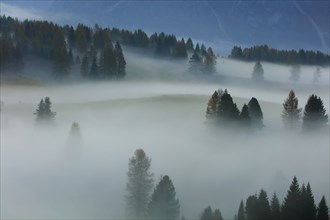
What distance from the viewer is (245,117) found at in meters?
109

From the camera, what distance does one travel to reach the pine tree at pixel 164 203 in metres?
85.2

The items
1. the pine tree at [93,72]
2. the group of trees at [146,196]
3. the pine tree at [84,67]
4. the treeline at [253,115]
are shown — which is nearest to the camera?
the group of trees at [146,196]

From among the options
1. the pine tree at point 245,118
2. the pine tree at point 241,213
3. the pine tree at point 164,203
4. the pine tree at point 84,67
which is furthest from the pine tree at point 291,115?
the pine tree at point 84,67

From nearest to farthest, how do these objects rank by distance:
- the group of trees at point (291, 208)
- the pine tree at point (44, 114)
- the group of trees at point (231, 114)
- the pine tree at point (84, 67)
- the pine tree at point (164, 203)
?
the group of trees at point (291, 208), the pine tree at point (164, 203), the group of trees at point (231, 114), the pine tree at point (44, 114), the pine tree at point (84, 67)

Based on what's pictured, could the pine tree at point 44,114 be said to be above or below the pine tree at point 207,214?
above

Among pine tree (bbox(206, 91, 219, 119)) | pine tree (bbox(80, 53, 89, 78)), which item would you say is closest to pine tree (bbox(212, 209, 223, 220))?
pine tree (bbox(206, 91, 219, 119))

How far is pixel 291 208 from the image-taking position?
264 ft

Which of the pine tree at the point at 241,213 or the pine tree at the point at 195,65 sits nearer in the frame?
the pine tree at the point at 241,213

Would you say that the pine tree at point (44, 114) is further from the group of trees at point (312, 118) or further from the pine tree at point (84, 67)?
the pine tree at point (84, 67)

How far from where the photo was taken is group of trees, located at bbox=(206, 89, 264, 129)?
107812 millimetres

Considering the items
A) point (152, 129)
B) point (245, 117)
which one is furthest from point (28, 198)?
point (245, 117)

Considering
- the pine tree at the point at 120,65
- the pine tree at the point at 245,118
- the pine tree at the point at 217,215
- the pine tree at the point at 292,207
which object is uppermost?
the pine tree at the point at 120,65

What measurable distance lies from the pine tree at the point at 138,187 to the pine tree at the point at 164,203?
2.41 meters

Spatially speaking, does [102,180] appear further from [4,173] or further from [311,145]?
[311,145]
